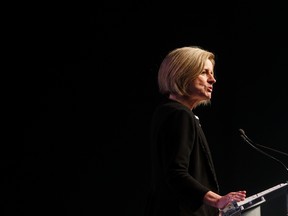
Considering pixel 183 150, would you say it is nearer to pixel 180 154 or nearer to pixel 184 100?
pixel 180 154

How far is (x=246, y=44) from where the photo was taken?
3.35m

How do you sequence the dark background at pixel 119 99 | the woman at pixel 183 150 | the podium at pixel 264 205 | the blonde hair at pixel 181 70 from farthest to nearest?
the dark background at pixel 119 99
the blonde hair at pixel 181 70
the woman at pixel 183 150
the podium at pixel 264 205

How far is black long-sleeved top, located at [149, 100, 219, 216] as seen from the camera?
1.49 meters

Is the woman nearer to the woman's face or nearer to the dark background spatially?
the woman's face

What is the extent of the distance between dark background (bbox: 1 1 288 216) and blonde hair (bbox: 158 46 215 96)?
1.23 meters

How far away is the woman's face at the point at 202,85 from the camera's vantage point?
169 centimetres

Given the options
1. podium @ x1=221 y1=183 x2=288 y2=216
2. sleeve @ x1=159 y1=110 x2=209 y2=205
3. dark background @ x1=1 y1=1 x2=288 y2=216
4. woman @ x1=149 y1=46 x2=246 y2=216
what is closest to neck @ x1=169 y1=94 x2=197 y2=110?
woman @ x1=149 y1=46 x2=246 y2=216

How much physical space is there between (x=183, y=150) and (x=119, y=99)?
1538 millimetres

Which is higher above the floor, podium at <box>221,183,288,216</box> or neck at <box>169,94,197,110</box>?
neck at <box>169,94,197,110</box>

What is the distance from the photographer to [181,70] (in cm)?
169

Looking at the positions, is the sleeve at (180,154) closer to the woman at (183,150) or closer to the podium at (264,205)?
the woman at (183,150)

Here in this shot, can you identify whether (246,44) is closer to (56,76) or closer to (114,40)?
(114,40)

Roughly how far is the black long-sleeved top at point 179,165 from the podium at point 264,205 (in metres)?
0.11

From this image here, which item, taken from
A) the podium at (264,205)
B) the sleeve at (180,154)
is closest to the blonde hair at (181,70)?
the sleeve at (180,154)
